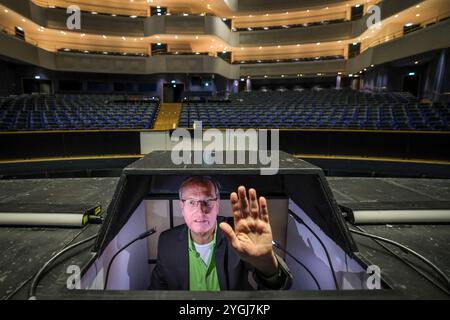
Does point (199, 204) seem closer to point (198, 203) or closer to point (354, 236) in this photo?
point (198, 203)

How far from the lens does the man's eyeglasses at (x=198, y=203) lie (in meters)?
1.10

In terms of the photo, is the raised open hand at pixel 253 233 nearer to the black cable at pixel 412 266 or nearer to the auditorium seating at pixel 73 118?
the black cable at pixel 412 266

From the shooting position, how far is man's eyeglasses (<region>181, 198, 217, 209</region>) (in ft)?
3.61

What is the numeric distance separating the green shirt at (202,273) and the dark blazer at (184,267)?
0.9 inches

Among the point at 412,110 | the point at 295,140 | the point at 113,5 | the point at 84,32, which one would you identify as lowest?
the point at 295,140

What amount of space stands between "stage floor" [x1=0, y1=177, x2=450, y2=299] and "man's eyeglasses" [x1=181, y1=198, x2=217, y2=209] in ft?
1.42

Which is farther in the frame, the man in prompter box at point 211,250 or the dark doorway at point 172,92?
the dark doorway at point 172,92

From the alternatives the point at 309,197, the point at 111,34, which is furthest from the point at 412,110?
the point at 111,34

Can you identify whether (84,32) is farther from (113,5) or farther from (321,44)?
(321,44)

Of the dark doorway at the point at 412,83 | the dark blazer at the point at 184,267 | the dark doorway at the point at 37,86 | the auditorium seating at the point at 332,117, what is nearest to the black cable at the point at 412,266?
the dark blazer at the point at 184,267

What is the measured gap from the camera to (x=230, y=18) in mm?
16672

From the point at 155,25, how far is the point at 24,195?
1522cm

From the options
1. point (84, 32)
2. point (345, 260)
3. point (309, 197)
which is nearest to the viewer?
point (345, 260)

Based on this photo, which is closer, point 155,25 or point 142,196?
point 142,196
